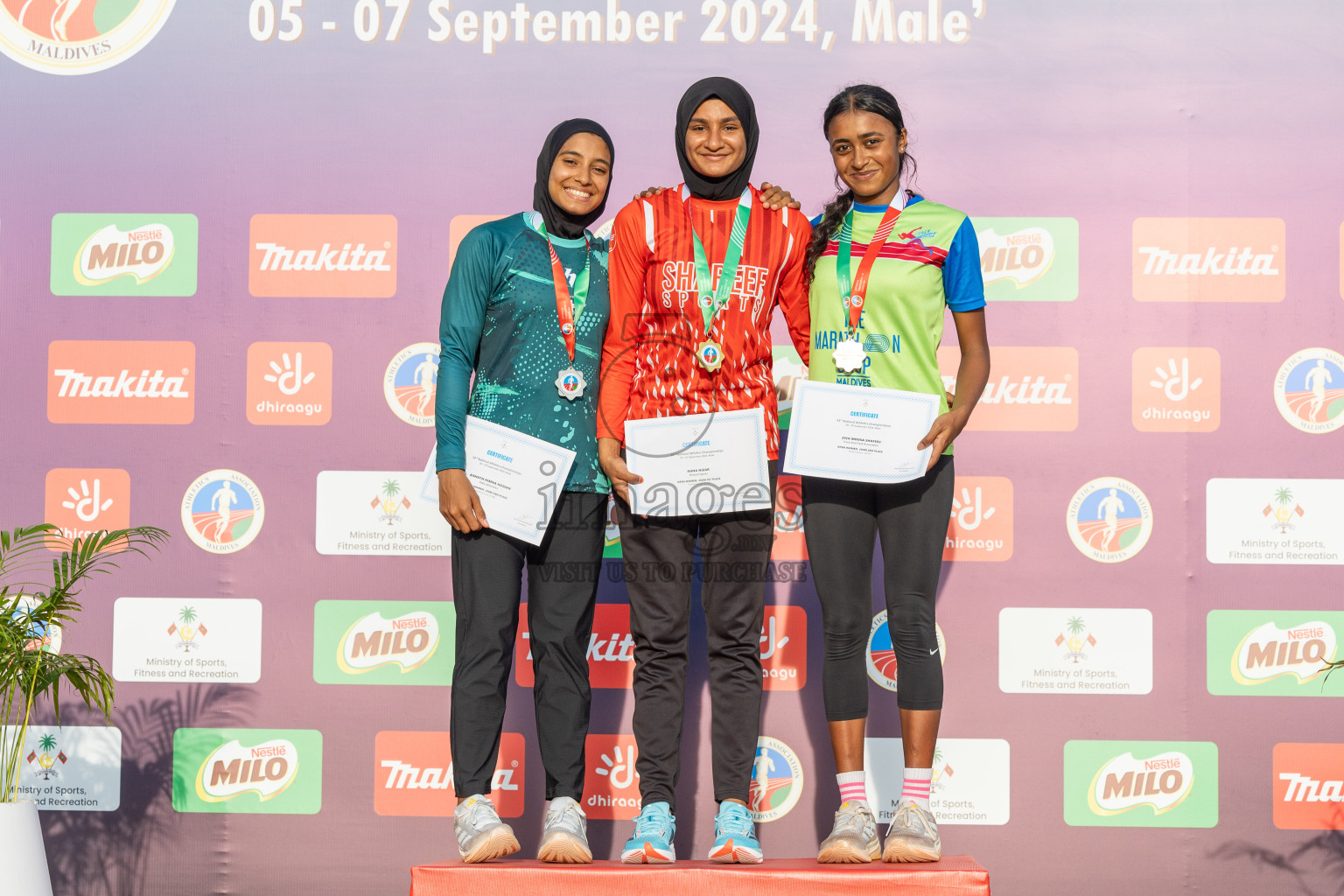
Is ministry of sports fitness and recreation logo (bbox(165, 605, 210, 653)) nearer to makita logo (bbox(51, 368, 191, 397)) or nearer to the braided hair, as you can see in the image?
makita logo (bbox(51, 368, 191, 397))

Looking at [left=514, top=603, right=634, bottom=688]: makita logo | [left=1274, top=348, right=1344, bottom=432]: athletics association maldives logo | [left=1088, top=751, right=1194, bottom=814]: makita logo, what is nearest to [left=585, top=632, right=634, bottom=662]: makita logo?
[left=514, top=603, right=634, bottom=688]: makita logo

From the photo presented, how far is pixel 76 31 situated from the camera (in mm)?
3184

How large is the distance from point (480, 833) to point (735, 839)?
0.53m

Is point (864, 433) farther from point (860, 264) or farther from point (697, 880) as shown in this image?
point (697, 880)

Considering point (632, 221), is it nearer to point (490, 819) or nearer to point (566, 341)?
point (566, 341)

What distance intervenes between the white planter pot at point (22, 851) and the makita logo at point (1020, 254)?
295 centimetres

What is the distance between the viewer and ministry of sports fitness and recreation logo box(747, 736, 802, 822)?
3.05 metres

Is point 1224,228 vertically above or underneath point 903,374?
Answer: above

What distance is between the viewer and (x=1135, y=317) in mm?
3059

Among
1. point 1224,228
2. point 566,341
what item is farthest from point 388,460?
point 1224,228

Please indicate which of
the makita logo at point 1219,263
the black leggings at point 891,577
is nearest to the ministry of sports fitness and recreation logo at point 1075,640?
the black leggings at point 891,577

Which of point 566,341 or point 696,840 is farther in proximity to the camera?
point 696,840

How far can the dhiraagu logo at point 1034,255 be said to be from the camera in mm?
3064

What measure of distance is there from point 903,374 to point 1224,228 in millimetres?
1488
